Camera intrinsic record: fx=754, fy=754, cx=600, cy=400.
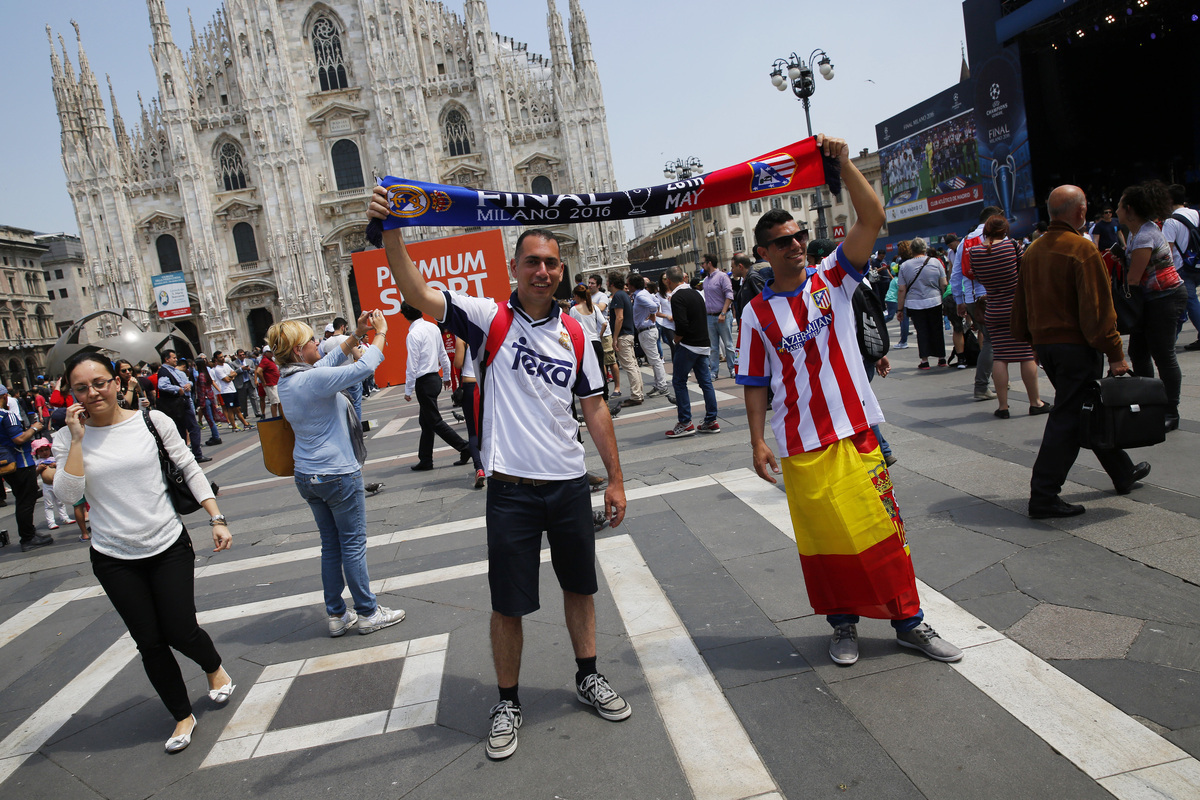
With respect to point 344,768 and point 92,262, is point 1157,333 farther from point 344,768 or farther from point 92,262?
point 92,262

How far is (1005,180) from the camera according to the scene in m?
23.3

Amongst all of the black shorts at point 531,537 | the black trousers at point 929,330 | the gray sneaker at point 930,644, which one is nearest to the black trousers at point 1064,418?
the gray sneaker at point 930,644

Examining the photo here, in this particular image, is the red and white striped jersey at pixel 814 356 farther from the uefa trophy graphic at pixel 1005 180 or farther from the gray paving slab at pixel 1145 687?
the uefa trophy graphic at pixel 1005 180

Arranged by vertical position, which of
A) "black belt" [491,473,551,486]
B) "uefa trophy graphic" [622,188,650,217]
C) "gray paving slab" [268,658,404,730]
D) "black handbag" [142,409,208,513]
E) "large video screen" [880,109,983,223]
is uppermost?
"large video screen" [880,109,983,223]

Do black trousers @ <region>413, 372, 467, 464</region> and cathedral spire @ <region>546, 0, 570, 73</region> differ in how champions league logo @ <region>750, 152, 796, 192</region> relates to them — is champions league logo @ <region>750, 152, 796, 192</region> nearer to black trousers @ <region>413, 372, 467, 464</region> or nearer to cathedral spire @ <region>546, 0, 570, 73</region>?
black trousers @ <region>413, 372, 467, 464</region>

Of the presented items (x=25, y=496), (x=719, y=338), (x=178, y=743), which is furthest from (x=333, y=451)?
(x=719, y=338)

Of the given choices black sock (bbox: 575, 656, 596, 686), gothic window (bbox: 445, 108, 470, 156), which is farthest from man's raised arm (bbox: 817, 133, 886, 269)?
gothic window (bbox: 445, 108, 470, 156)

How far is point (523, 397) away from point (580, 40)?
41336 millimetres

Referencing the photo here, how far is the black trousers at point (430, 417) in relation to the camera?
7.86 metres

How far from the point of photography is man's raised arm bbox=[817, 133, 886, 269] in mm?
2926

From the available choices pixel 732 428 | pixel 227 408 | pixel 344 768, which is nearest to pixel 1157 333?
pixel 732 428

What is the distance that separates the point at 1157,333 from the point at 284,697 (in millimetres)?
6122

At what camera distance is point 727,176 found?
135 inches

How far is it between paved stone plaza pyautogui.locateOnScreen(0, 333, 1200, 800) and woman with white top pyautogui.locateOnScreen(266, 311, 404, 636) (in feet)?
0.72
